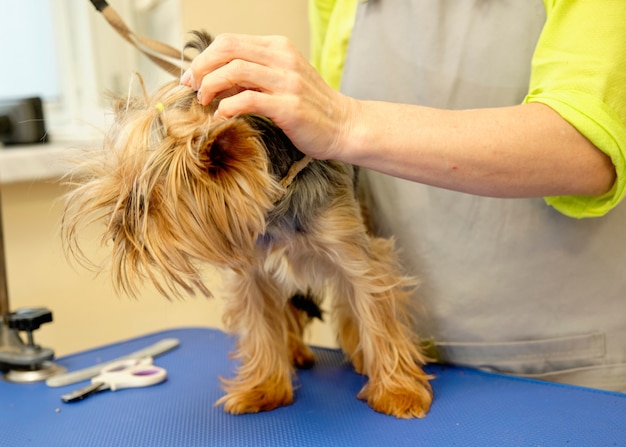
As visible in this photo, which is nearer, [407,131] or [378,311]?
[407,131]

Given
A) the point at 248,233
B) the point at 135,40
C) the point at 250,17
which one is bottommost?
the point at 248,233

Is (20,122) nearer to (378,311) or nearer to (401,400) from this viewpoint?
(378,311)

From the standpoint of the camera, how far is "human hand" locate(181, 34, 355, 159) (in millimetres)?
737

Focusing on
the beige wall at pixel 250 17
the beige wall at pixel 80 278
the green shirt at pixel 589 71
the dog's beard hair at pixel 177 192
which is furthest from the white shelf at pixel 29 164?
the green shirt at pixel 589 71

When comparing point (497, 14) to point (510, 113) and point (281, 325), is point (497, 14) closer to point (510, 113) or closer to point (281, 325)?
point (510, 113)

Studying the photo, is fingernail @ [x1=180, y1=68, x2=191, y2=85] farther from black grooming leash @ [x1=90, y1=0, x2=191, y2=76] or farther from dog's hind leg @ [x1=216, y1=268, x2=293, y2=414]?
dog's hind leg @ [x1=216, y1=268, x2=293, y2=414]

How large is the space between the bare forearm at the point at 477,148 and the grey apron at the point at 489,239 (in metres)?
0.19

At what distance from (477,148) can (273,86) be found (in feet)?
0.83

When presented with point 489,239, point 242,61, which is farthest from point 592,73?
point 242,61

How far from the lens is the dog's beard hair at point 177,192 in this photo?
775mm

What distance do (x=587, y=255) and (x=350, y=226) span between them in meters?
0.37

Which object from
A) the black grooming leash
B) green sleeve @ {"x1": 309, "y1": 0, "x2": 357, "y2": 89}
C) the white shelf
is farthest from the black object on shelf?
green sleeve @ {"x1": 309, "y1": 0, "x2": 357, "y2": 89}

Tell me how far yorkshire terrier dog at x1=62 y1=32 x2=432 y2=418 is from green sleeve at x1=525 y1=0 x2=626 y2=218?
12.4 inches

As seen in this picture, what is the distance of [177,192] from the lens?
0.78 m
